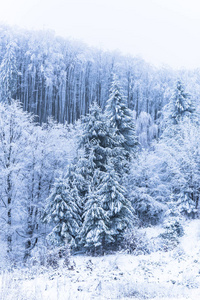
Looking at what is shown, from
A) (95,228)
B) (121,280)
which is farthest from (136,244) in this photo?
(121,280)

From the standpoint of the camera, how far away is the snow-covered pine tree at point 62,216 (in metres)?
12.2

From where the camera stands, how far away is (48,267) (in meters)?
9.27

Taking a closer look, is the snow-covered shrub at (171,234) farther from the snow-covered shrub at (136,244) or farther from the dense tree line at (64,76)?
the dense tree line at (64,76)

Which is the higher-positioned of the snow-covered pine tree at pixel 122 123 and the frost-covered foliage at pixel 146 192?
the snow-covered pine tree at pixel 122 123

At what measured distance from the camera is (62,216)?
40.4 feet

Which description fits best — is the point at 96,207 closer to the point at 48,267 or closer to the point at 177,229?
the point at 48,267

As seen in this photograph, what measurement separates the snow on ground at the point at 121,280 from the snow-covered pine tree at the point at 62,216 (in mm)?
1216

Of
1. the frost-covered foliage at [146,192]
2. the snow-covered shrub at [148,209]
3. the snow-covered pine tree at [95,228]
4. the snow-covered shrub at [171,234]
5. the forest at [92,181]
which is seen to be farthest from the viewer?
the frost-covered foliage at [146,192]

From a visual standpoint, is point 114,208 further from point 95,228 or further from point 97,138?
point 97,138

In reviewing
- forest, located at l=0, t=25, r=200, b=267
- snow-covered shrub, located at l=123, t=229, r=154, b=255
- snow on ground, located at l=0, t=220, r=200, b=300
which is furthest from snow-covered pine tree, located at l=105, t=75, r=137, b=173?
snow on ground, located at l=0, t=220, r=200, b=300

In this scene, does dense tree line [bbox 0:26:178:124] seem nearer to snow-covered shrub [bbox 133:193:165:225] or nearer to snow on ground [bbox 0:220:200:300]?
snow-covered shrub [bbox 133:193:165:225]

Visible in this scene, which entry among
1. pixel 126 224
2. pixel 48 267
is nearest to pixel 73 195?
pixel 126 224

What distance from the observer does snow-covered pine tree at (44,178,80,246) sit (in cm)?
1216

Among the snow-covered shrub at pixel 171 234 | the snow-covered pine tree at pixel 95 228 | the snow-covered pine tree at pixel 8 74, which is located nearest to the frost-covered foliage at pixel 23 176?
the snow-covered pine tree at pixel 95 228
